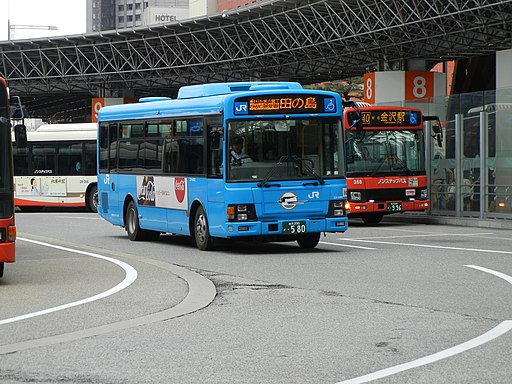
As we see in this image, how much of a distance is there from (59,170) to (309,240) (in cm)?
2191

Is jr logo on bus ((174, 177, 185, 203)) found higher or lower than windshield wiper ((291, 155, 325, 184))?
lower

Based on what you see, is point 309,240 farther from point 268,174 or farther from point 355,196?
point 355,196

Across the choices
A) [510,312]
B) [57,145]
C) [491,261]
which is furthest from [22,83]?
[510,312]

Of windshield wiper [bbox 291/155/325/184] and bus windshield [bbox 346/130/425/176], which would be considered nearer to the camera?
windshield wiper [bbox 291/155/325/184]

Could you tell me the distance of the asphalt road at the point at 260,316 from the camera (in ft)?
26.4

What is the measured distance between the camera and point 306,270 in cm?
1606

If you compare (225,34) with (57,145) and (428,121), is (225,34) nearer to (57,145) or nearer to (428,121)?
(57,145)

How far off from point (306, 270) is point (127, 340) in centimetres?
678

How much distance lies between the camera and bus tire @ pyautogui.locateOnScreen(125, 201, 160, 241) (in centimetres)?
2352

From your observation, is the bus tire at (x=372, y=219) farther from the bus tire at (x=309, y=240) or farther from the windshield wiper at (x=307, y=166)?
the windshield wiper at (x=307, y=166)

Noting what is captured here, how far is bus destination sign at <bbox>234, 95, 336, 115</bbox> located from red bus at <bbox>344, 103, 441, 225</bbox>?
8.63 m

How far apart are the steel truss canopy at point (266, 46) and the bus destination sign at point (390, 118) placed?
41.2 feet

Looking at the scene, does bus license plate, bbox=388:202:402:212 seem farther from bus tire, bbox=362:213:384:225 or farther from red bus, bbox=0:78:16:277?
red bus, bbox=0:78:16:277

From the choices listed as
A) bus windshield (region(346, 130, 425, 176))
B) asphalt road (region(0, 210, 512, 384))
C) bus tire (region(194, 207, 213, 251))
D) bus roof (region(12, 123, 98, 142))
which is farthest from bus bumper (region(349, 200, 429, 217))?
bus roof (region(12, 123, 98, 142))
